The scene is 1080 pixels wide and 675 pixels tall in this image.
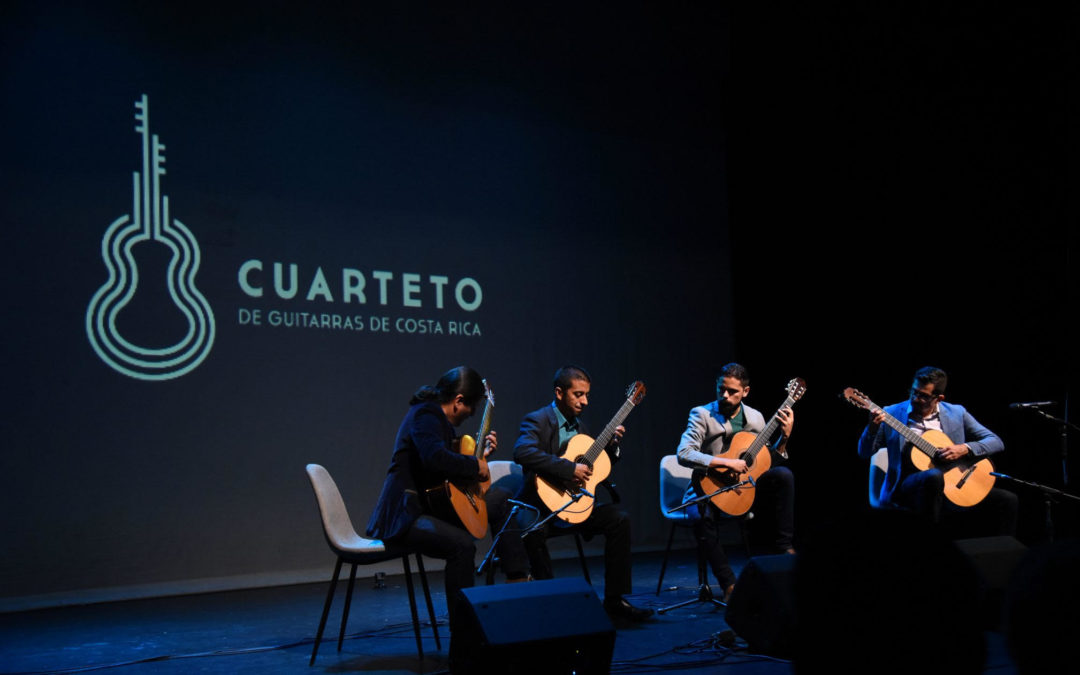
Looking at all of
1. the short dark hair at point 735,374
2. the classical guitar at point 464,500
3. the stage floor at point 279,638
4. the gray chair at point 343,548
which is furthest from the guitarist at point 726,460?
the gray chair at point 343,548

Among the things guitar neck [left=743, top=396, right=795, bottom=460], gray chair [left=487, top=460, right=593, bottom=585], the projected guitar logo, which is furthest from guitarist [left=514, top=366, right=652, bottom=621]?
the projected guitar logo

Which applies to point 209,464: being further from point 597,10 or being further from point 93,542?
point 597,10

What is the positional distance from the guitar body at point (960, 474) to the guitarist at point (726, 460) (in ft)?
2.71

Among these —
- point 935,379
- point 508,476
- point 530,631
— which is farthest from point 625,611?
point 935,379

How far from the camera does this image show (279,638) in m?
4.13

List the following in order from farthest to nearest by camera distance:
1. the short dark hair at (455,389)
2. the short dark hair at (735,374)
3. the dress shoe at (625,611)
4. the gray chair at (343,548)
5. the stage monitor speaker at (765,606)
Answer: the short dark hair at (735,374) → the dress shoe at (625,611) → the short dark hair at (455,389) → the gray chair at (343,548) → the stage monitor speaker at (765,606)

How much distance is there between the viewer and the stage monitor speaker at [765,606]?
8.68ft

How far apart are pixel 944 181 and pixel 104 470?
20.4 ft

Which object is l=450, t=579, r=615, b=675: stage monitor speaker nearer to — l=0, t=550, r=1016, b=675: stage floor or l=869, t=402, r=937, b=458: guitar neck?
l=0, t=550, r=1016, b=675: stage floor

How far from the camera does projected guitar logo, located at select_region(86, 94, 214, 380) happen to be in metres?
5.61

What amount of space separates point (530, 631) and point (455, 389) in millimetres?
1598

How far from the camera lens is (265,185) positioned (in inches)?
244

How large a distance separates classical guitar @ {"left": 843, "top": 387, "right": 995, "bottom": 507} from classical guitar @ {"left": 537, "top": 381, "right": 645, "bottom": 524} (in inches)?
66.1

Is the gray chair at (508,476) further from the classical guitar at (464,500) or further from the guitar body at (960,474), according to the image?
the guitar body at (960,474)
